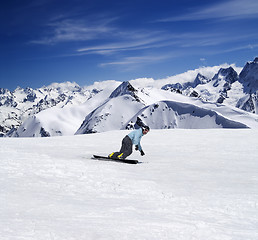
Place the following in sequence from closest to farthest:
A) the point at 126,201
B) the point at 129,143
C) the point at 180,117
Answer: the point at 126,201
the point at 129,143
the point at 180,117

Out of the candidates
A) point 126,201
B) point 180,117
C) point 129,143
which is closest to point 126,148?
point 129,143

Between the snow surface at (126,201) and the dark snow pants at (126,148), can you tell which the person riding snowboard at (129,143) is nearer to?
the dark snow pants at (126,148)

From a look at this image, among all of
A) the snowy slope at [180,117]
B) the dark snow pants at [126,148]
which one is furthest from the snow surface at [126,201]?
the snowy slope at [180,117]

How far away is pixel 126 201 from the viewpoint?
648cm

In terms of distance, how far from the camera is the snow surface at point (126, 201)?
177 inches

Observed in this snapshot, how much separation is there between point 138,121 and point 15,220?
136 metres

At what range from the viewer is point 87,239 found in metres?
4.18

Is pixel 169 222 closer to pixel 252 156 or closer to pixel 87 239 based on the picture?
pixel 87 239

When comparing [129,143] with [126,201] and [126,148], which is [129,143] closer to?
[126,148]

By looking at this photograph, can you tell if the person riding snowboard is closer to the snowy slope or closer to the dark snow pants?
the dark snow pants

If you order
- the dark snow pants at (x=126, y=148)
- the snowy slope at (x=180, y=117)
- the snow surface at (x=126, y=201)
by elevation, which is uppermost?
the snowy slope at (x=180, y=117)

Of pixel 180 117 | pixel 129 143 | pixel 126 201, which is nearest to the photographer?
pixel 126 201

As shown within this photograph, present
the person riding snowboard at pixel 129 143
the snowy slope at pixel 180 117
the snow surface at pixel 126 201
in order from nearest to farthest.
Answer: the snow surface at pixel 126 201 → the person riding snowboard at pixel 129 143 → the snowy slope at pixel 180 117

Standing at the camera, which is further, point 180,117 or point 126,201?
point 180,117
